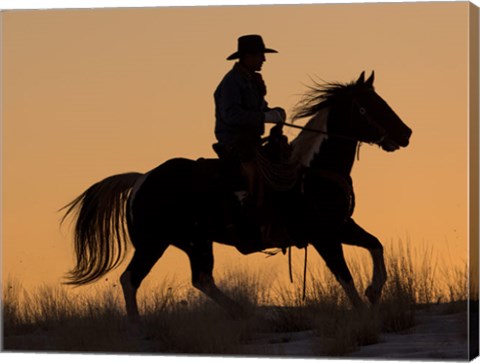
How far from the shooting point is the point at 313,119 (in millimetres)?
16750

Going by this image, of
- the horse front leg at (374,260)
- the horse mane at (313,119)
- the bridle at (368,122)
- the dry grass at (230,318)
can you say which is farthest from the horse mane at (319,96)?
the dry grass at (230,318)

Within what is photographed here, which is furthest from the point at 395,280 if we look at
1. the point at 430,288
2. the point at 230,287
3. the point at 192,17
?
the point at 192,17

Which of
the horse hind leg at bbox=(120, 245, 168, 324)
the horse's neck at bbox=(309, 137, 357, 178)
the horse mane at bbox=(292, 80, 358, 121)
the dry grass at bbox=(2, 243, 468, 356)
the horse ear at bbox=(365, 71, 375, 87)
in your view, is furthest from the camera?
the horse hind leg at bbox=(120, 245, 168, 324)

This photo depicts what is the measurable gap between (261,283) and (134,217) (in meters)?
1.31

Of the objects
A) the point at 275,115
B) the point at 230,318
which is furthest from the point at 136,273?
the point at 275,115

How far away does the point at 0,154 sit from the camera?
17.0 metres

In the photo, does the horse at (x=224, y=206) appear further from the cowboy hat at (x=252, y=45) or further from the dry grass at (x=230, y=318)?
the cowboy hat at (x=252, y=45)

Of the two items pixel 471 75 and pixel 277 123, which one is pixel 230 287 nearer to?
pixel 277 123

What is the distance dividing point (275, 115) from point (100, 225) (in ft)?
6.31

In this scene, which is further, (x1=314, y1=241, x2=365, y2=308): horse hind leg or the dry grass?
(x1=314, y1=241, x2=365, y2=308): horse hind leg

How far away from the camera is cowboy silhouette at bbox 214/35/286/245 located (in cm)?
1639

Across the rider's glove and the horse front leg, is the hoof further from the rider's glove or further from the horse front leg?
the rider's glove

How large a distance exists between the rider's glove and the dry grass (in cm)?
126

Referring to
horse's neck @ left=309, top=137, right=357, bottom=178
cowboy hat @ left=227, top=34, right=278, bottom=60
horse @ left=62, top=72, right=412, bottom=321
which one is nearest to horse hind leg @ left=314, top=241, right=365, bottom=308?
horse @ left=62, top=72, right=412, bottom=321
